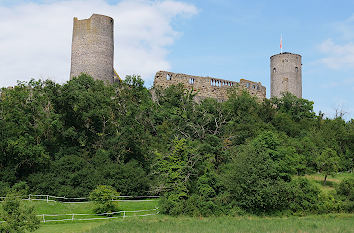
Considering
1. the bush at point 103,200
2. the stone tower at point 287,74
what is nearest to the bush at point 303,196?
the bush at point 103,200

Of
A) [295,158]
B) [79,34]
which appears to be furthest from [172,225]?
[79,34]

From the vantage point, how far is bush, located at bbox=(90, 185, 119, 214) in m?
24.7

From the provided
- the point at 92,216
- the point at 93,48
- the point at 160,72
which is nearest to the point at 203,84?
the point at 160,72

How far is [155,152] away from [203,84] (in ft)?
47.5

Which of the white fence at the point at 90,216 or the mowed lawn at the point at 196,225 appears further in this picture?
the white fence at the point at 90,216

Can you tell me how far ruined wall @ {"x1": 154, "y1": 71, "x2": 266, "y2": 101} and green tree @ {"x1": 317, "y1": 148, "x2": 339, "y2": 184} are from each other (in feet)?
42.0

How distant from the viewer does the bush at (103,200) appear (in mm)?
24697

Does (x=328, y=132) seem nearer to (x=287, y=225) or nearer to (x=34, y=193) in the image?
(x=287, y=225)

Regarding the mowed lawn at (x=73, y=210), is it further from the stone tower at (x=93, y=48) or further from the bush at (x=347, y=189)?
the bush at (x=347, y=189)

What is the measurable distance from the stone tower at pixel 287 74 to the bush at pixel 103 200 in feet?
104

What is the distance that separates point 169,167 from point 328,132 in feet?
60.8

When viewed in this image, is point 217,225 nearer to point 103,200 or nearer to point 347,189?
point 103,200

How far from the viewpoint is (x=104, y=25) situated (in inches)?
1407

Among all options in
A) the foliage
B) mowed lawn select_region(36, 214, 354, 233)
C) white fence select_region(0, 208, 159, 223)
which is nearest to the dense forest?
white fence select_region(0, 208, 159, 223)
